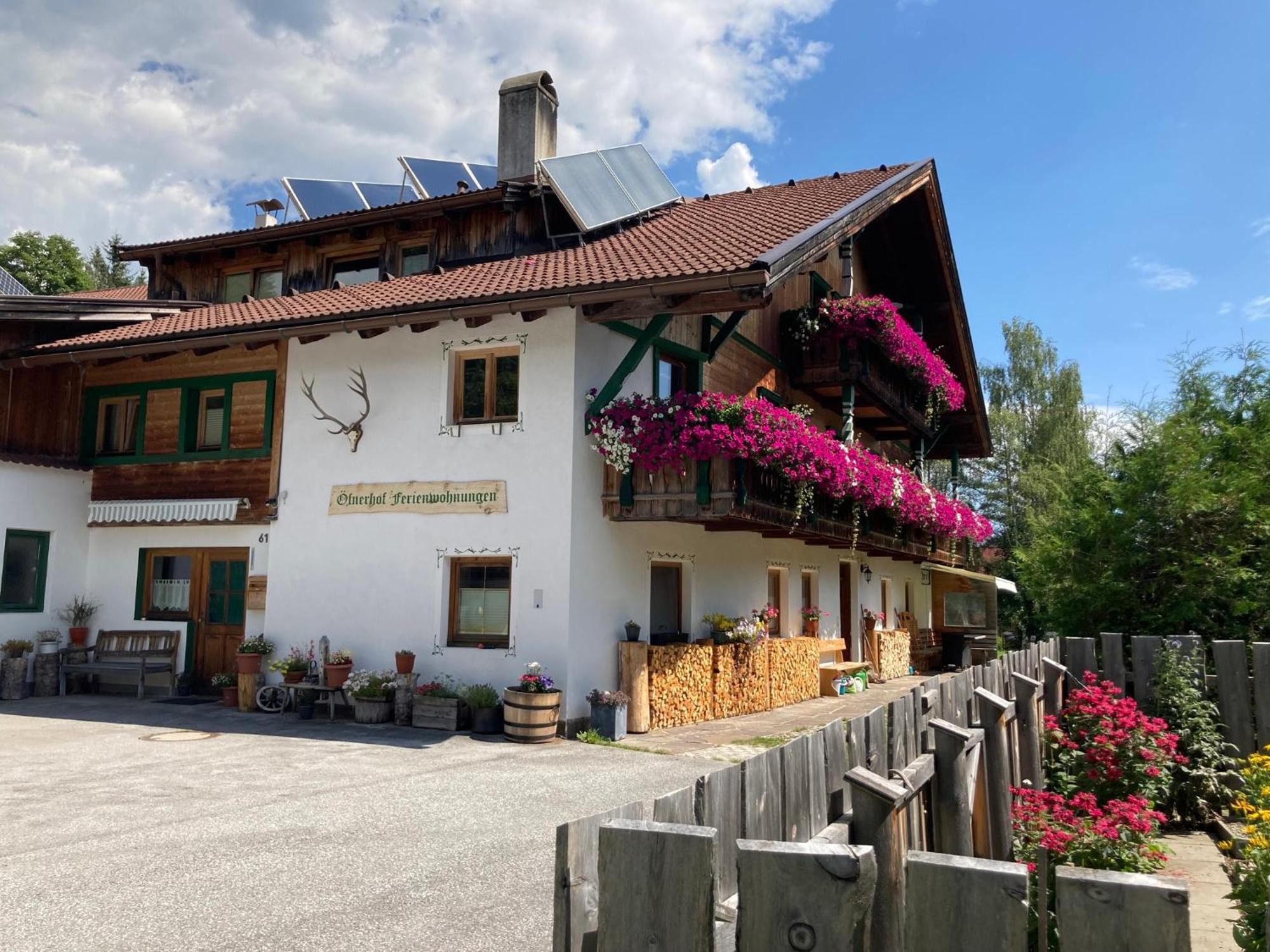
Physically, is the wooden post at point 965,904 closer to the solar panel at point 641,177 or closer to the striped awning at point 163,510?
the striped awning at point 163,510

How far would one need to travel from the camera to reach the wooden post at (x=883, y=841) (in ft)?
8.17

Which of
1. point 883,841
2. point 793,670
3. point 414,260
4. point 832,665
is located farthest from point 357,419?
point 883,841

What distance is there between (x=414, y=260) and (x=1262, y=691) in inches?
531

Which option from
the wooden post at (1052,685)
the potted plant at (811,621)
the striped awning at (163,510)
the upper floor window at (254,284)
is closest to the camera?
the wooden post at (1052,685)

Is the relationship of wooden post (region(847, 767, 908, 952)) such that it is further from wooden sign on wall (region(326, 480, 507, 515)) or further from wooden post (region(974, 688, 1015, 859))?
wooden sign on wall (region(326, 480, 507, 515))

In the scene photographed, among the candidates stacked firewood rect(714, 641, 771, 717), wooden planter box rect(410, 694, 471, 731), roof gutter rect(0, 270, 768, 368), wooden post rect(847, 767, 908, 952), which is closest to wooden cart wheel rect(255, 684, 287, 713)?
wooden planter box rect(410, 694, 471, 731)

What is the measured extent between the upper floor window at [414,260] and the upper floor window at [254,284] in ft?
8.20

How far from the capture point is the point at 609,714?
11.5 metres

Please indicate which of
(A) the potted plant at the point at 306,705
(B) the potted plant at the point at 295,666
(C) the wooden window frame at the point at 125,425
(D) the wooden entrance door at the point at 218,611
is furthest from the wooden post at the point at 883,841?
(C) the wooden window frame at the point at 125,425

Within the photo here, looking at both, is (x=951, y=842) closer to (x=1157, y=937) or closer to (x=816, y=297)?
(x=1157, y=937)

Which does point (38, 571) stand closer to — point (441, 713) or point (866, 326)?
point (441, 713)

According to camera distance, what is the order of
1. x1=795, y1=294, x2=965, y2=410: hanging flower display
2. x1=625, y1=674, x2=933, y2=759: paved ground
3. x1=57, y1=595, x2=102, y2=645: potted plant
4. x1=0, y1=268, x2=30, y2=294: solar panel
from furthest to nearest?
x1=0, y1=268, x2=30, y2=294: solar panel < x1=795, y1=294, x2=965, y2=410: hanging flower display < x1=57, y1=595, x2=102, y2=645: potted plant < x1=625, y1=674, x2=933, y2=759: paved ground

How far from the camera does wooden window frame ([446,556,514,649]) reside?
12.1m

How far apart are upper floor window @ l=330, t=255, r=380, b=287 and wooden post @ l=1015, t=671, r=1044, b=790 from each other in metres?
13.5
